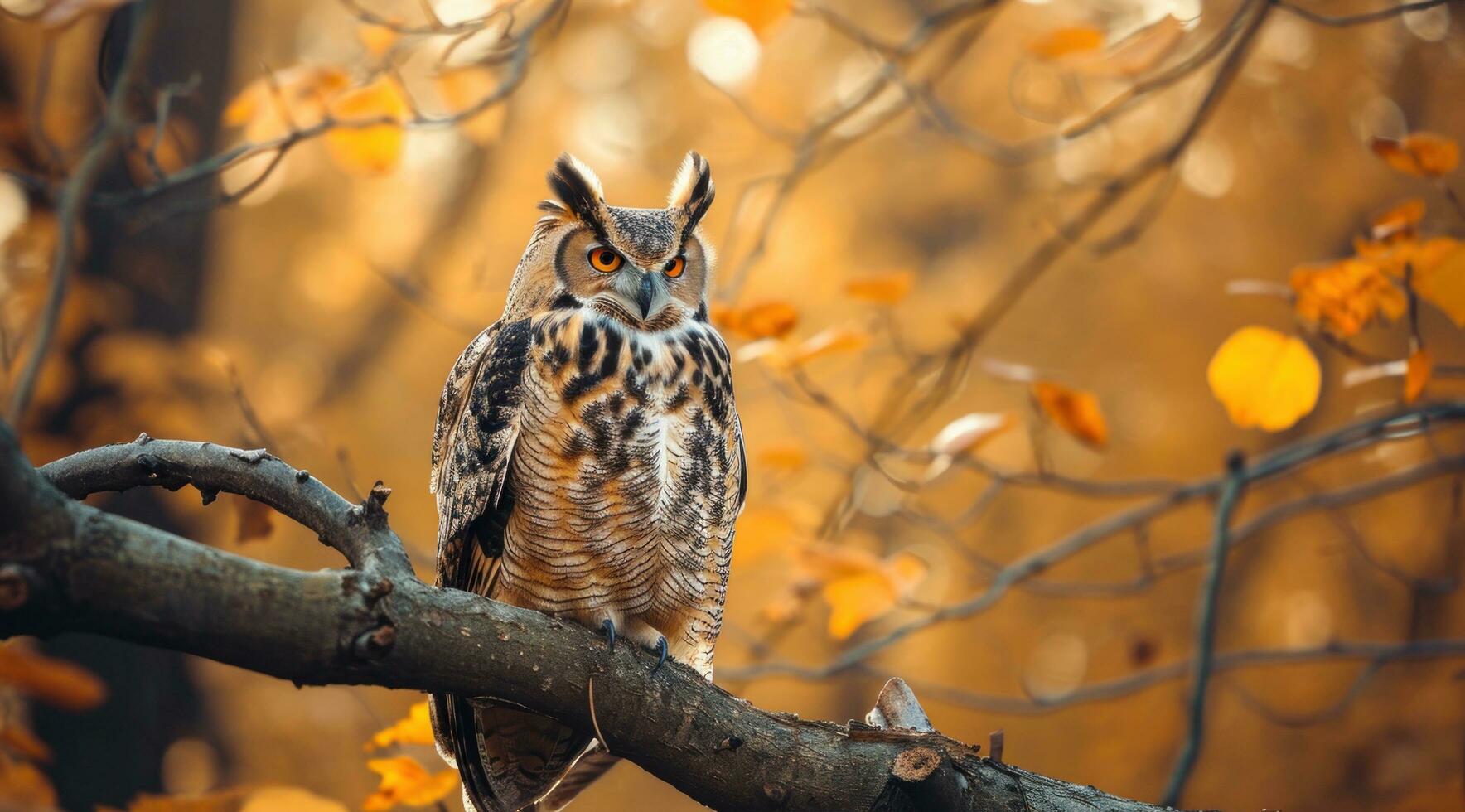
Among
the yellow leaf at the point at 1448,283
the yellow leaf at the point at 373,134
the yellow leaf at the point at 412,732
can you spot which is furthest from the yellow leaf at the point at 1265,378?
the yellow leaf at the point at 373,134

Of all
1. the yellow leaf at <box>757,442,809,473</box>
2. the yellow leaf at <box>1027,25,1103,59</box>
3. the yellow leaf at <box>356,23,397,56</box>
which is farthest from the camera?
the yellow leaf at <box>757,442,809,473</box>

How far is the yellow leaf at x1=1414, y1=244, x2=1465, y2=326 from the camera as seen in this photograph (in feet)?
5.61

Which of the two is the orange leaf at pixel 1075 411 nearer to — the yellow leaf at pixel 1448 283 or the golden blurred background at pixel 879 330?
the yellow leaf at pixel 1448 283

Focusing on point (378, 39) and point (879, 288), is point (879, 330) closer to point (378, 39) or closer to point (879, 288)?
point (879, 288)

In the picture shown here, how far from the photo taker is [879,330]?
383cm

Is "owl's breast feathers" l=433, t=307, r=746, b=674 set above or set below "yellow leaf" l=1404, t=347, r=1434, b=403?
below

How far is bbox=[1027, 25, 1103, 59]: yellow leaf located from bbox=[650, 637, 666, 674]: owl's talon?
4.85 ft

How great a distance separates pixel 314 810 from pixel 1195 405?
18.0ft

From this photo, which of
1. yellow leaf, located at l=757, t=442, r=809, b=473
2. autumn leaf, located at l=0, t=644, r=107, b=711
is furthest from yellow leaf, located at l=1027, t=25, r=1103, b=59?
autumn leaf, located at l=0, t=644, r=107, b=711

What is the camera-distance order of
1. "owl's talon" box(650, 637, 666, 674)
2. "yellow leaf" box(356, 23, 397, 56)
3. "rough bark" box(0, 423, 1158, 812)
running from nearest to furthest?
"rough bark" box(0, 423, 1158, 812) → "owl's talon" box(650, 637, 666, 674) → "yellow leaf" box(356, 23, 397, 56)

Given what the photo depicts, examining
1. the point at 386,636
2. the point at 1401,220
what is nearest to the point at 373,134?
the point at 386,636

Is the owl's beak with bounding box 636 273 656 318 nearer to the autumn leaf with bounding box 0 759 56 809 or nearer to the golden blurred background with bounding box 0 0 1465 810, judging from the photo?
the autumn leaf with bounding box 0 759 56 809

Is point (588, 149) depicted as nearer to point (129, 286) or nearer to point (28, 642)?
point (129, 286)

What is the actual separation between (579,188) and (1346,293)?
144cm
